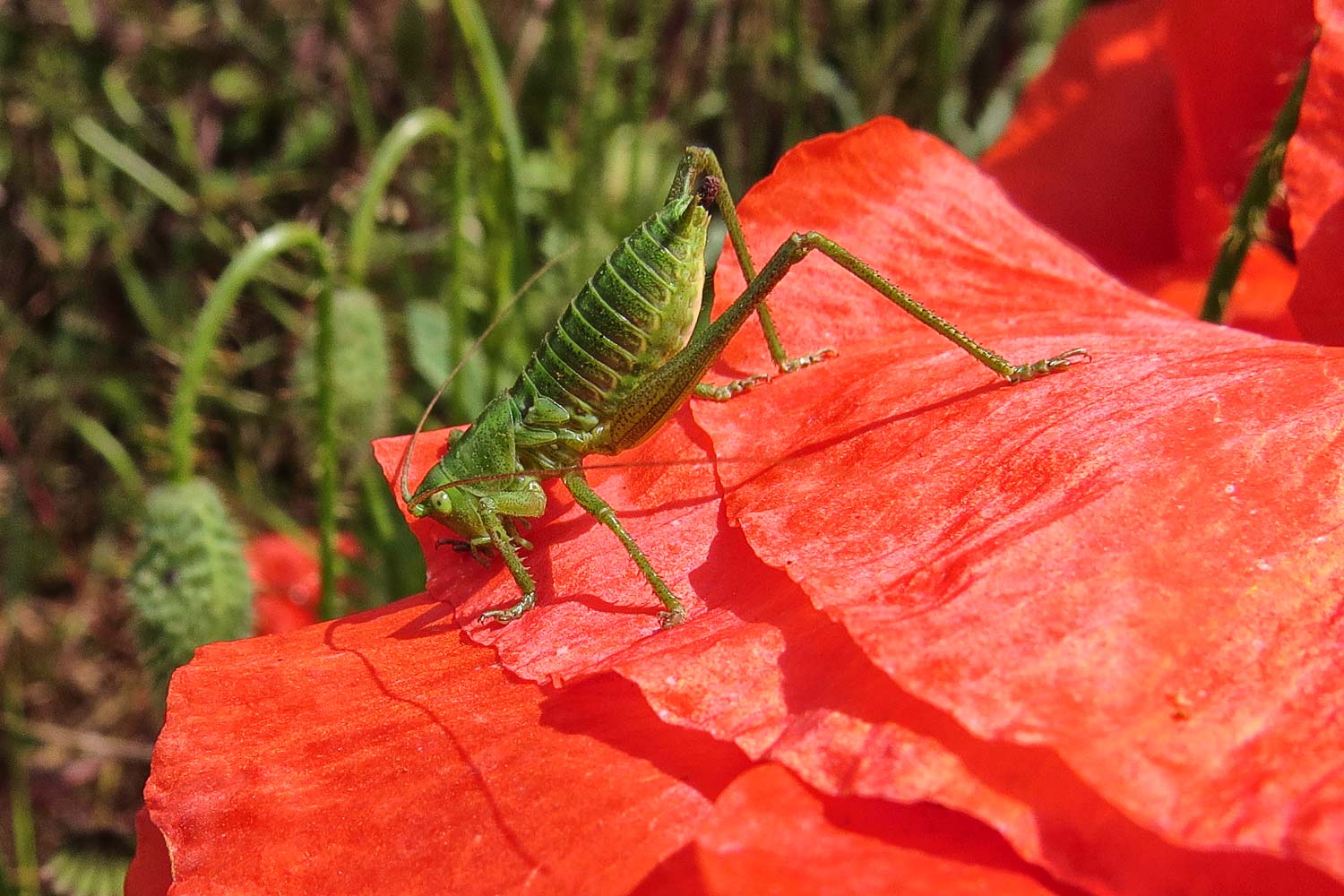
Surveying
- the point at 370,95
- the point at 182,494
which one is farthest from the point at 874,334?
the point at 370,95

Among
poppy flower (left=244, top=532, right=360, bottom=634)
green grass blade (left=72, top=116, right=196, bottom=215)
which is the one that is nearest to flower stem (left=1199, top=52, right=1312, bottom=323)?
poppy flower (left=244, top=532, right=360, bottom=634)

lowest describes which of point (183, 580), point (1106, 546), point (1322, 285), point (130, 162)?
point (183, 580)

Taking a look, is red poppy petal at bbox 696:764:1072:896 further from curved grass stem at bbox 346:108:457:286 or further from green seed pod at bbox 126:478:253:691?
curved grass stem at bbox 346:108:457:286

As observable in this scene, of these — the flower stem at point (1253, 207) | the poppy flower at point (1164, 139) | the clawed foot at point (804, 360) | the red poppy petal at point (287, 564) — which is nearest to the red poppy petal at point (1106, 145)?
the poppy flower at point (1164, 139)

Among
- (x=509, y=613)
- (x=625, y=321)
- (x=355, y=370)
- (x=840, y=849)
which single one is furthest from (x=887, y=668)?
(x=355, y=370)

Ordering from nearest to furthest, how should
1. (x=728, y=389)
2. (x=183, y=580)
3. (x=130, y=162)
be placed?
(x=728, y=389) → (x=183, y=580) → (x=130, y=162)

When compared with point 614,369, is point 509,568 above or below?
below

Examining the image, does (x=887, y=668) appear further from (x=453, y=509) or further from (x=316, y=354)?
(x=316, y=354)
